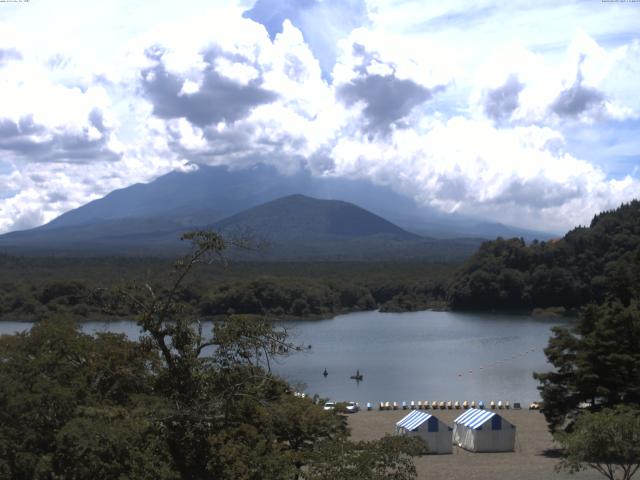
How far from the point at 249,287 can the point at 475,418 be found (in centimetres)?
4201

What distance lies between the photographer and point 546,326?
5422 cm

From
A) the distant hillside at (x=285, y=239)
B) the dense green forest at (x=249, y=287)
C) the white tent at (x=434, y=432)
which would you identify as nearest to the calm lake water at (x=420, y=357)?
the dense green forest at (x=249, y=287)

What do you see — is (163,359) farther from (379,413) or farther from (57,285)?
(57,285)

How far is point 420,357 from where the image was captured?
41188 millimetres

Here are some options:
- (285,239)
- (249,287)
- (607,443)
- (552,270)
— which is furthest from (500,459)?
(285,239)

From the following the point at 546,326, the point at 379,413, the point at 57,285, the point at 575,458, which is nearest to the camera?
the point at 575,458

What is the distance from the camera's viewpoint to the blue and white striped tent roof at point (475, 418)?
20.1 m

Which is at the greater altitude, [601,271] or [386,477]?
[601,271]

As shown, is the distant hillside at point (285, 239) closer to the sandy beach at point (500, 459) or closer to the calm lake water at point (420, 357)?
the calm lake water at point (420, 357)

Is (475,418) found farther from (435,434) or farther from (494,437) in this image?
(435,434)

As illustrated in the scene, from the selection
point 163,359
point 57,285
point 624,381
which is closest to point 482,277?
point 57,285

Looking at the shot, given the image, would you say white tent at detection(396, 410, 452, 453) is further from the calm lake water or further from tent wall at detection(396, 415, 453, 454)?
the calm lake water

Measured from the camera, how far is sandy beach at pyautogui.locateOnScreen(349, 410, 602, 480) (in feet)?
56.5

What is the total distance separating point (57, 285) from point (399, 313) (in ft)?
84.7
